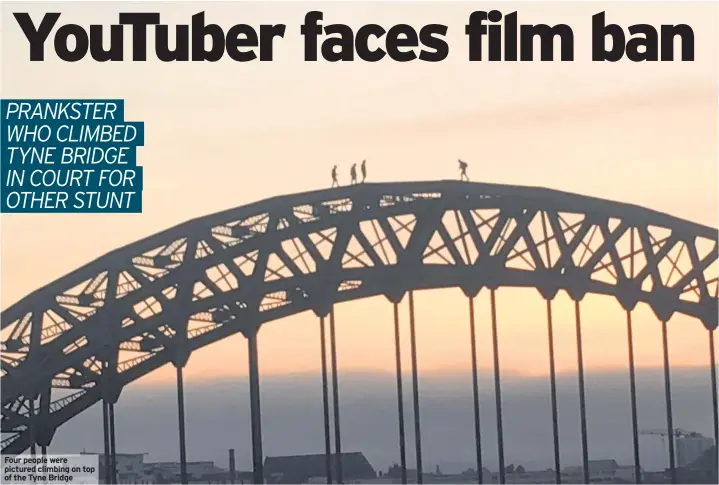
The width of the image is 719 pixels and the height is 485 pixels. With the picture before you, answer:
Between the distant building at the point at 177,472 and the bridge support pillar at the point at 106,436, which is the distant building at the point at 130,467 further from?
the bridge support pillar at the point at 106,436

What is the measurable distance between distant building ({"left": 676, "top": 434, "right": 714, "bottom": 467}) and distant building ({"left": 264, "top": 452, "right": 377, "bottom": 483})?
64.3 ft

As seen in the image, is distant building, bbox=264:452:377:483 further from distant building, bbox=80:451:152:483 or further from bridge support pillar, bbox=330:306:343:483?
bridge support pillar, bbox=330:306:343:483

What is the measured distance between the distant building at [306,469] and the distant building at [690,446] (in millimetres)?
19604

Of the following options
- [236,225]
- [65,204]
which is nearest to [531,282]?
[236,225]

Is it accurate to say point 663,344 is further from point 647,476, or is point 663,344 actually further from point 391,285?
point 647,476

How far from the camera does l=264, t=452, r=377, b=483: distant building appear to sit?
11531cm

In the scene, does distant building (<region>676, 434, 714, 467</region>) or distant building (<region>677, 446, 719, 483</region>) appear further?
distant building (<region>676, 434, 714, 467</region>)

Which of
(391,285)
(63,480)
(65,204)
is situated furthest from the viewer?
(391,285)

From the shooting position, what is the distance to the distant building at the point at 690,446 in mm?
124562

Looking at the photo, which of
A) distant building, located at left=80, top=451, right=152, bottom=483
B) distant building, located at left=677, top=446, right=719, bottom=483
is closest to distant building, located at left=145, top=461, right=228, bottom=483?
distant building, located at left=80, top=451, right=152, bottom=483

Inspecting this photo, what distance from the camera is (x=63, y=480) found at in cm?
7388

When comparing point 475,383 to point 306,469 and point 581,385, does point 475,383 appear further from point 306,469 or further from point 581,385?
point 306,469

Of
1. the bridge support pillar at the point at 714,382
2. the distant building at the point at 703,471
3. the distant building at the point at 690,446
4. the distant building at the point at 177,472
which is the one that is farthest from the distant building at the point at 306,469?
the bridge support pillar at the point at 714,382

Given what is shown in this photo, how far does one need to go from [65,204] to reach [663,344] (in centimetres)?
3400
